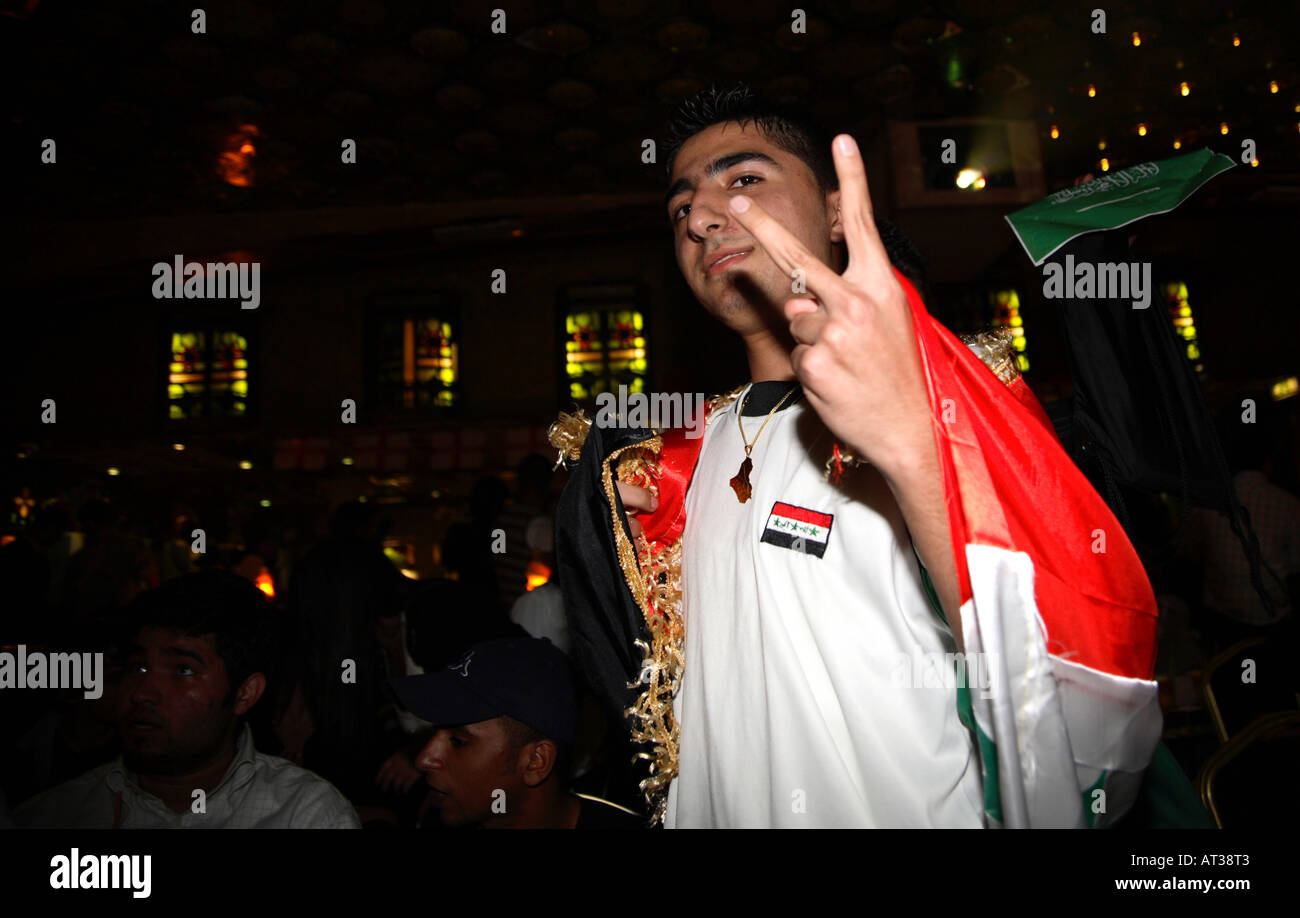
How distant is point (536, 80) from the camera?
6.20 m

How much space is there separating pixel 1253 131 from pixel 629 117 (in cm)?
615

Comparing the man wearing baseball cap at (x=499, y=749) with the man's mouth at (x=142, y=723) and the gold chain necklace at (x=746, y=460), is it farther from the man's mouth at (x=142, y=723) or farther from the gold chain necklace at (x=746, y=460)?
the gold chain necklace at (x=746, y=460)

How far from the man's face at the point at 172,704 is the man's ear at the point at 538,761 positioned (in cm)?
79

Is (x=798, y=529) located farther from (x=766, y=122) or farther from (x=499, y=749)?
(x=499, y=749)

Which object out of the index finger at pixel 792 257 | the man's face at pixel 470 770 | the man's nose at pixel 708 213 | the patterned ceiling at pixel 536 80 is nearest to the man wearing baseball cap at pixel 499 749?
the man's face at pixel 470 770

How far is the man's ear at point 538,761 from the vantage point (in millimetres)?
2012

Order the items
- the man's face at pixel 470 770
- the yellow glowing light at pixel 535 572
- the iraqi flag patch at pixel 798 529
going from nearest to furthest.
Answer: the iraqi flag patch at pixel 798 529
the man's face at pixel 470 770
the yellow glowing light at pixel 535 572

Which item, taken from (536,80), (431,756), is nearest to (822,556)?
(431,756)

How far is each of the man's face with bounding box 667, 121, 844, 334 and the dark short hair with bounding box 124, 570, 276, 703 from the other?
159 centimetres

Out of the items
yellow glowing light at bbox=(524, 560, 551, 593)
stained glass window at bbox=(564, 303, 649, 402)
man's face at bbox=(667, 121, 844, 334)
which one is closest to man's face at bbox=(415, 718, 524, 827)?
man's face at bbox=(667, 121, 844, 334)

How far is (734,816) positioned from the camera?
3.70 ft

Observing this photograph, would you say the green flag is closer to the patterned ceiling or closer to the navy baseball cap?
the navy baseball cap

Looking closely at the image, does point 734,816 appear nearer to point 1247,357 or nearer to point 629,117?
point 629,117

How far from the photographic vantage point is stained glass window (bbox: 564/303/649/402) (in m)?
8.62
